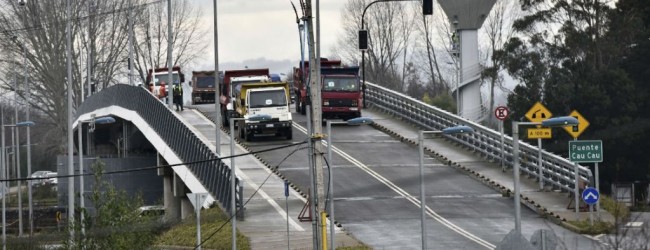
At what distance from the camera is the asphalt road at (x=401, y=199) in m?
41.1

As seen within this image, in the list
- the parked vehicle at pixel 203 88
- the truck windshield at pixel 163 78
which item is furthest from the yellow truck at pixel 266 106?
the parked vehicle at pixel 203 88

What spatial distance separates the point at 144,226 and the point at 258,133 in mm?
24121

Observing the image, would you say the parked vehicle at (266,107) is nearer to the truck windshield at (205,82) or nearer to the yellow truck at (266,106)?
the yellow truck at (266,106)

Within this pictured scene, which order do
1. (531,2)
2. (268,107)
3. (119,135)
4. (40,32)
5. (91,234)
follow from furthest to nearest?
(40,32)
(119,135)
(531,2)
(268,107)
(91,234)

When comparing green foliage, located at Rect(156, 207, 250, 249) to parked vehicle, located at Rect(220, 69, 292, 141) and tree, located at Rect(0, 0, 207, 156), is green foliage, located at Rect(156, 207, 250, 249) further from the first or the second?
tree, located at Rect(0, 0, 207, 156)

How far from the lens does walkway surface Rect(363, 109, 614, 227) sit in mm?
45125

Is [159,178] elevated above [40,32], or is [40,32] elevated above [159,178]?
[40,32]

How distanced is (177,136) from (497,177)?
13.7 m

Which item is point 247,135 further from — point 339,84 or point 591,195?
point 591,195

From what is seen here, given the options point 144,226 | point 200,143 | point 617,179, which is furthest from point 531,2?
point 144,226

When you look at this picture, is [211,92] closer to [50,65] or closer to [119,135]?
[119,135]

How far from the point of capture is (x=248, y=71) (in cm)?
6731

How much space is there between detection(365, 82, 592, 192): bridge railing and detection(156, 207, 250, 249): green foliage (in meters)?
12.2

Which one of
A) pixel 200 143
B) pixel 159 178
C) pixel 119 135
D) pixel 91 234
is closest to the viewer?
pixel 91 234
